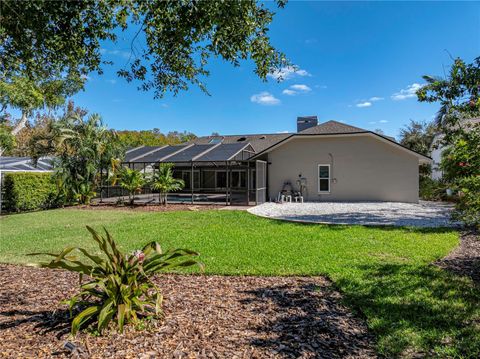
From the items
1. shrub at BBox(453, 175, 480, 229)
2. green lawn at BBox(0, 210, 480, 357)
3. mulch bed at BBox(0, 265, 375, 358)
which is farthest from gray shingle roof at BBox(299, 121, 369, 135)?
mulch bed at BBox(0, 265, 375, 358)

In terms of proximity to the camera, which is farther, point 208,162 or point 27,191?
point 208,162

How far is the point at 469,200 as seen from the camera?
14.8 ft

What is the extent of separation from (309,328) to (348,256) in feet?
11.8

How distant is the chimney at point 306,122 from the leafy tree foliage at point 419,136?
8961 millimetres

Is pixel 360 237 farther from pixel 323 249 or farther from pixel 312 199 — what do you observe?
pixel 312 199

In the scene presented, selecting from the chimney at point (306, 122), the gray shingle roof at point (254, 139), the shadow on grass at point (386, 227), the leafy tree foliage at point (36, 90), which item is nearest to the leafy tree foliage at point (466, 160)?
the shadow on grass at point (386, 227)

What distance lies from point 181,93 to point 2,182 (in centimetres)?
1593

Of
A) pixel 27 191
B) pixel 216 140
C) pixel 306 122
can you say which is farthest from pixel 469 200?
pixel 216 140

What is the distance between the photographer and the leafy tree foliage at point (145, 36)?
353 cm

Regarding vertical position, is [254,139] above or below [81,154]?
above

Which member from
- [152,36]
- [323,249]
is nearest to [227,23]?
[152,36]

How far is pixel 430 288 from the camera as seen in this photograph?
4.85 m

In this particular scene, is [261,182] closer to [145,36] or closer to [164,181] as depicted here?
[164,181]

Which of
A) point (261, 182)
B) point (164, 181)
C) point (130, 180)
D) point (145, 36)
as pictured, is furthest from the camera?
A: point (261, 182)
